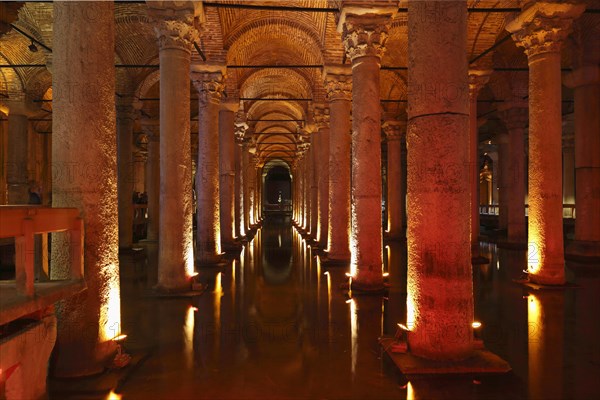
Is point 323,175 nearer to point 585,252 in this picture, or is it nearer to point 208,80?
point 208,80

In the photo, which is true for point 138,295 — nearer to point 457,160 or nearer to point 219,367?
point 219,367

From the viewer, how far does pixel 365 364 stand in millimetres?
4660

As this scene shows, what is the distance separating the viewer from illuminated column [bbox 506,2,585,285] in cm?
862

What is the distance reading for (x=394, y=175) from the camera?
1972 centimetres

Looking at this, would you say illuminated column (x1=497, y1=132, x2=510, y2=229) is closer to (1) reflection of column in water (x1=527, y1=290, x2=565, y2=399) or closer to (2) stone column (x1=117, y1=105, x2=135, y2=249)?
(1) reflection of column in water (x1=527, y1=290, x2=565, y2=399)

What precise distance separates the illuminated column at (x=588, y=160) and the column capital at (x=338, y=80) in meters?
6.87

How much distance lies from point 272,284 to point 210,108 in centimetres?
546

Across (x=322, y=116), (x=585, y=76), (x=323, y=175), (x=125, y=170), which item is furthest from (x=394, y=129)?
(x=125, y=170)

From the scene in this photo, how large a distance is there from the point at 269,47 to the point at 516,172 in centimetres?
1039

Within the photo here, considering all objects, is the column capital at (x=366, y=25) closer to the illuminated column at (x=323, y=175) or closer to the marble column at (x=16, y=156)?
the illuminated column at (x=323, y=175)

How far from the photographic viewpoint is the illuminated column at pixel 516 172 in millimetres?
15617

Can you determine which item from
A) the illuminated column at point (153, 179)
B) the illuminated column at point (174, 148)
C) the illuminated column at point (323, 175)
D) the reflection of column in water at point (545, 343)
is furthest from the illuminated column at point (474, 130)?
the illuminated column at point (153, 179)

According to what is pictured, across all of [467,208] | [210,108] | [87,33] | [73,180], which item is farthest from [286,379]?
[210,108]

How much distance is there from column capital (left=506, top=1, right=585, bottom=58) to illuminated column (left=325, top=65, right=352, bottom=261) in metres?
4.21
